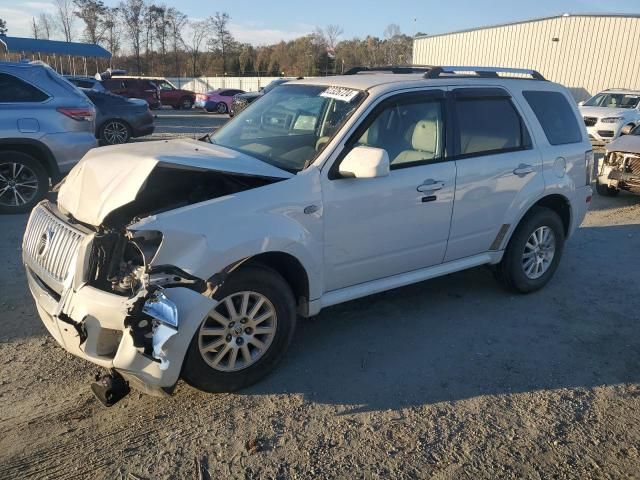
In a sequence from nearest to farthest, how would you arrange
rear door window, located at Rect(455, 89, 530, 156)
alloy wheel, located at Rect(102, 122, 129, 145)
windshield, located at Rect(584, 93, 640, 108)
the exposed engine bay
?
the exposed engine bay, rear door window, located at Rect(455, 89, 530, 156), alloy wheel, located at Rect(102, 122, 129, 145), windshield, located at Rect(584, 93, 640, 108)

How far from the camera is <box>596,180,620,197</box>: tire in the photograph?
969cm

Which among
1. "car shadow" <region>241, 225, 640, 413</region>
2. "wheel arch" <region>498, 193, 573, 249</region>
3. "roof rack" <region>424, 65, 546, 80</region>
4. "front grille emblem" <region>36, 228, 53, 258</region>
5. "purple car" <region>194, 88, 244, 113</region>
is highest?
"roof rack" <region>424, 65, 546, 80</region>

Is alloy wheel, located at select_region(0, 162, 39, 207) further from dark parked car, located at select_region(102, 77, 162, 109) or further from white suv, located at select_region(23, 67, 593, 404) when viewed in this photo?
dark parked car, located at select_region(102, 77, 162, 109)

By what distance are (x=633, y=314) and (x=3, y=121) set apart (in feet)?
24.6

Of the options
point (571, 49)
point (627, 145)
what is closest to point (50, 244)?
point (627, 145)

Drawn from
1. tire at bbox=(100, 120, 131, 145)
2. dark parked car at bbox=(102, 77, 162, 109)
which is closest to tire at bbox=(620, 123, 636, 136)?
tire at bbox=(100, 120, 131, 145)

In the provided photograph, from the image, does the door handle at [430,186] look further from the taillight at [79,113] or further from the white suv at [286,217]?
the taillight at [79,113]

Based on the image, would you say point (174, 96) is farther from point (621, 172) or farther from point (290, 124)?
point (290, 124)

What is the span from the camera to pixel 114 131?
44.8 ft

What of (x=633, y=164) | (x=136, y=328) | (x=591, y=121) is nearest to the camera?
(x=136, y=328)

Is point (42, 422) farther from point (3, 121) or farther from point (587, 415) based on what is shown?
point (3, 121)

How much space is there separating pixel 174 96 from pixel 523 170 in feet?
104

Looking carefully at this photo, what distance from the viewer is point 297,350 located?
4.00 m

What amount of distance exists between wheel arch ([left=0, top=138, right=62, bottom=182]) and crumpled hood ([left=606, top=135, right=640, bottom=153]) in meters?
8.89
